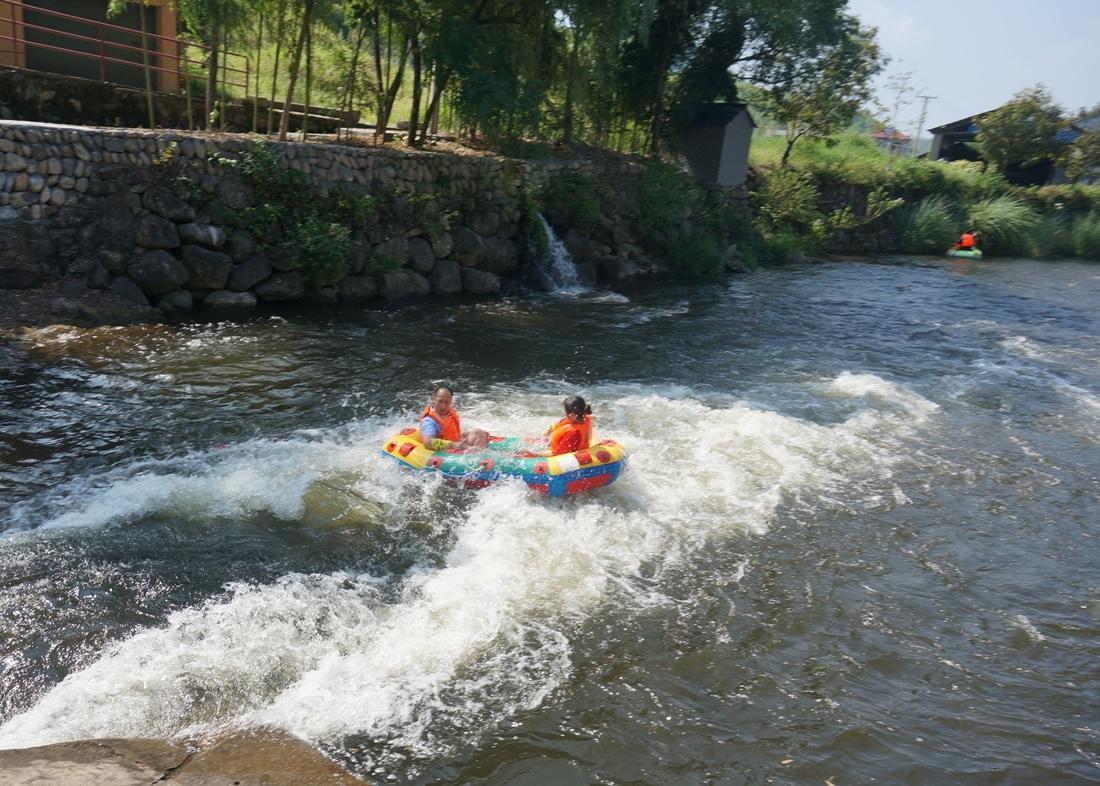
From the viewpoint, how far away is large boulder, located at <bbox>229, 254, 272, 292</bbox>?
12914mm

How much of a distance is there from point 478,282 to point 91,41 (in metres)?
8.19

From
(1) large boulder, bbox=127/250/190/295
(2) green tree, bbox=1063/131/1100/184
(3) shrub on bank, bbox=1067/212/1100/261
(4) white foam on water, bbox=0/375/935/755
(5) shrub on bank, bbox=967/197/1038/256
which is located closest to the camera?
(4) white foam on water, bbox=0/375/935/755

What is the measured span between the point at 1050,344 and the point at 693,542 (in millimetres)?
11843

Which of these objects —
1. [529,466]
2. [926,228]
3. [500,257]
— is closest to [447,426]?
[529,466]

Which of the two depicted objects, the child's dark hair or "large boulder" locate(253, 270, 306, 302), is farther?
"large boulder" locate(253, 270, 306, 302)

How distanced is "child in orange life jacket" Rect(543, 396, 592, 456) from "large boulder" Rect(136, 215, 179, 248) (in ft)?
24.8

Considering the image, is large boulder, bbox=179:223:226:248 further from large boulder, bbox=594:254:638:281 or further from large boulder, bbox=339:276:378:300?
large boulder, bbox=594:254:638:281

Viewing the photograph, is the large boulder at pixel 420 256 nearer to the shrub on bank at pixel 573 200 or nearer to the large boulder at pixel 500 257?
the large boulder at pixel 500 257

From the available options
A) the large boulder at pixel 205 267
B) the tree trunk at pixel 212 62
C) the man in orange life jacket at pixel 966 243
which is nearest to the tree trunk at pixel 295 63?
the tree trunk at pixel 212 62

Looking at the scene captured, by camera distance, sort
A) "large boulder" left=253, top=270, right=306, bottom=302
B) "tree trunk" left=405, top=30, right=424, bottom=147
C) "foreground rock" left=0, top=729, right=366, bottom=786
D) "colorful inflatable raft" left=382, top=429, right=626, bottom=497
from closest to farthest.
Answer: "foreground rock" left=0, top=729, right=366, bottom=786
"colorful inflatable raft" left=382, top=429, right=626, bottom=497
"large boulder" left=253, top=270, right=306, bottom=302
"tree trunk" left=405, top=30, right=424, bottom=147

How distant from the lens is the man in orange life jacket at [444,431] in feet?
26.0

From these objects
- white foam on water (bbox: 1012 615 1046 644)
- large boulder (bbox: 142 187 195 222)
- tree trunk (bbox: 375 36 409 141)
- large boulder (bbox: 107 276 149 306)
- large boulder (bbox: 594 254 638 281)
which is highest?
tree trunk (bbox: 375 36 409 141)

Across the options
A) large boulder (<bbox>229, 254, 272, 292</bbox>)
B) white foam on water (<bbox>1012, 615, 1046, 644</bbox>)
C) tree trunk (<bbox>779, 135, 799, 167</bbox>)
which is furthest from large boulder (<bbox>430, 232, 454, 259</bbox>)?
tree trunk (<bbox>779, 135, 799, 167</bbox>)

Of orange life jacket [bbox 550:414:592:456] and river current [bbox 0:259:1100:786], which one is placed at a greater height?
orange life jacket [bbox 550:414:592:456]
